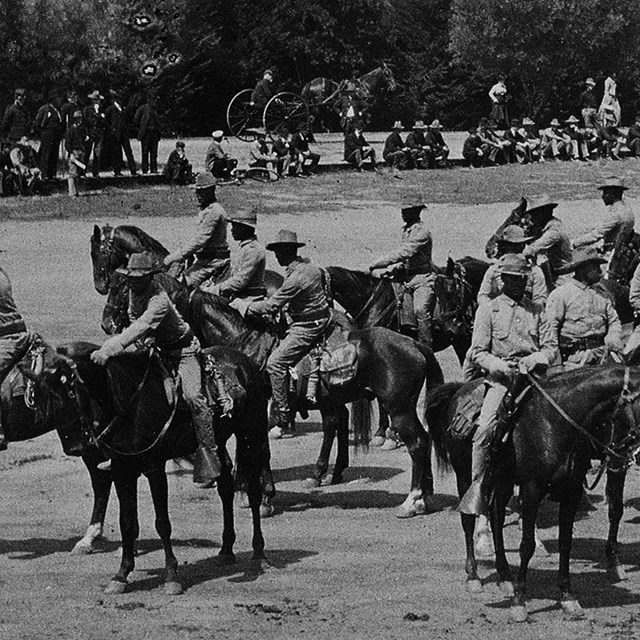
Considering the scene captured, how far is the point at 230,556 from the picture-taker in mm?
15422

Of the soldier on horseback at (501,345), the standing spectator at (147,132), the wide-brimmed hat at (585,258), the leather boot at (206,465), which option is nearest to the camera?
the soldier on horseback at (501,345)

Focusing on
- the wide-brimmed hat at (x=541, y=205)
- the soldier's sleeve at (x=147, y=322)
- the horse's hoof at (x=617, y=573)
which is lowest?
the horse's hoof at (x=617, y=573)

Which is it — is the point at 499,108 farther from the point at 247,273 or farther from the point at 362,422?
the point at 362,422

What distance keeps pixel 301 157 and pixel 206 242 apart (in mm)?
19707

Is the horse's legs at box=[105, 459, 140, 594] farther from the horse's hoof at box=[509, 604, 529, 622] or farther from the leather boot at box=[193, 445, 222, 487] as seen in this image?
the horse's hoof at box=[509, 604, 529, 622]

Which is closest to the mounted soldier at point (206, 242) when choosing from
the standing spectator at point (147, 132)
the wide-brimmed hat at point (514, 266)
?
the wide-brimmed hat at point (514, 266)

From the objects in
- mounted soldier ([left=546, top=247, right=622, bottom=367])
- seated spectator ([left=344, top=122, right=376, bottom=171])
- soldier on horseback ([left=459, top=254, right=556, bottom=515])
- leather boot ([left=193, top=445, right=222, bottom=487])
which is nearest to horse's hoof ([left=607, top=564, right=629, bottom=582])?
soldier on horseback ([left=459, top=254, right=556, bottom=515])

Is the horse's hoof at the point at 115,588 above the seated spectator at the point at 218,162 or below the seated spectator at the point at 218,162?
below

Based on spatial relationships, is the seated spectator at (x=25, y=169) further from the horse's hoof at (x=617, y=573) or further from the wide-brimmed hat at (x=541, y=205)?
the horse's hoof at (x=617, y=573)

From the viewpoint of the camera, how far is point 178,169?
37.0m

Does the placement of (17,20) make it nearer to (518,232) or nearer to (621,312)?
(621,312)

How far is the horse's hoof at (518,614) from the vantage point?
13664 millimetres

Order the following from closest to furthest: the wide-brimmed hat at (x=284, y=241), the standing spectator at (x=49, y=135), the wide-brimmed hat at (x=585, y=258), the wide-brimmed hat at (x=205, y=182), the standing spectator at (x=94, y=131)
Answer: the wide-brimmed hat at (x=585, y=258), the wide-brimmed hat at (x=284, y=241), the wide-brimmed hat at (x=205, y=182), the standing spectator at (x=49, y=135), the standing spectator at (x=94, y=131)

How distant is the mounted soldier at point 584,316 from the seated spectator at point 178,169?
829 inches
